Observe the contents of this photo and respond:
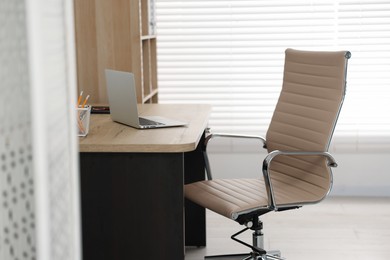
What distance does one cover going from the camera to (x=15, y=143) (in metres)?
0.94

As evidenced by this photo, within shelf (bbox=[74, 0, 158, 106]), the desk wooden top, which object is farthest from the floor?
shelf (bbox=[74, 0, 158, 106])

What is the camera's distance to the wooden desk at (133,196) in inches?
102

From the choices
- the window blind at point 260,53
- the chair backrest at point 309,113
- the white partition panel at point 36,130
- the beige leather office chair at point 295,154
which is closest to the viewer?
the white partition panel at point 36,130

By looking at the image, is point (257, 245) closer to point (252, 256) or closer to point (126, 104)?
point (252, 256)

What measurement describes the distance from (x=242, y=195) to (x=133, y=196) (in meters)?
0.58

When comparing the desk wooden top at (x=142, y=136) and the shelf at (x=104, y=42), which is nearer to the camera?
the desk wooden top at (x=142, y=136)

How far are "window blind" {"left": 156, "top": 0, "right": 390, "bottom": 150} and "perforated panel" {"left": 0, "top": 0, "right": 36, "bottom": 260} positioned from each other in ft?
12.9

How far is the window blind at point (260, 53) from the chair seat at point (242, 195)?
165 centimetres

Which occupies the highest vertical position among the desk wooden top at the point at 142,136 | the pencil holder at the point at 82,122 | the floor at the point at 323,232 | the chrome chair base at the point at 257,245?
the pencil holder at the point at 82,122

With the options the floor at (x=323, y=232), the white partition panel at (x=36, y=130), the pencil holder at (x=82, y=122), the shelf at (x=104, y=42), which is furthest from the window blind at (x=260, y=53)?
the white partition panel at (x=36, y=130)

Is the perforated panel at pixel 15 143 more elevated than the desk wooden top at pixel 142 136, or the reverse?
the perforated panel at pixel 15 143

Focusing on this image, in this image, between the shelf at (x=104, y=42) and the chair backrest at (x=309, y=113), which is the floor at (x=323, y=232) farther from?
the shelf at (x=104, y=42)


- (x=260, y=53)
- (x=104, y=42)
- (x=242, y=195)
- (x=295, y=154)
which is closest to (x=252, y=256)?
(x=242, y=195)

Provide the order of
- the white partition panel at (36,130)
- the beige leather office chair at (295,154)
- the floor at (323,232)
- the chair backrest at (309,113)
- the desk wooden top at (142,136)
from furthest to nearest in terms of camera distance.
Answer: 1. the floor at (323,232)
2. the chair backrest at (309,113)
3. the beige leather office chair at (295,154)
4. the desk wooden top at (142,136)
5. the white partition panel at (36,130)
